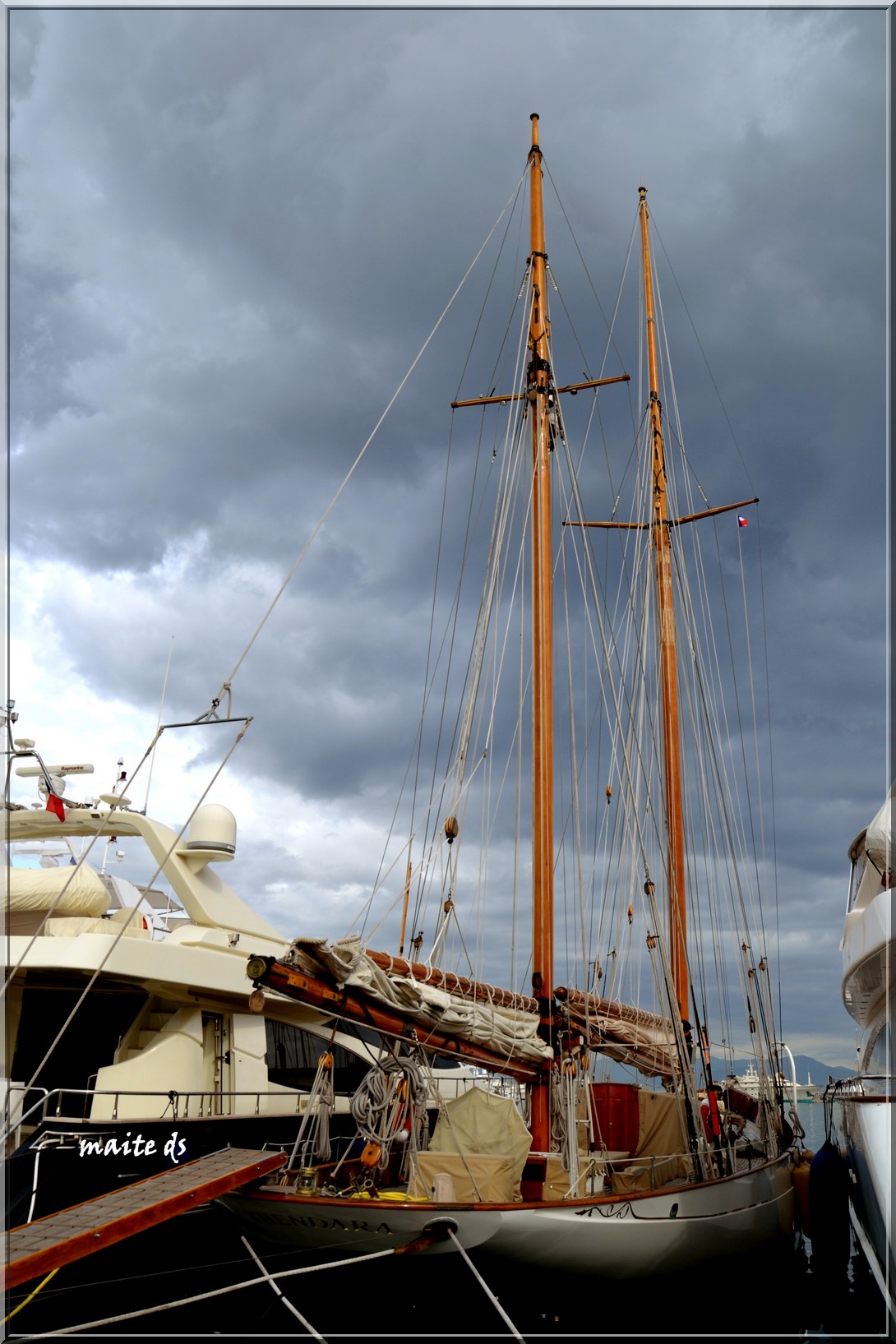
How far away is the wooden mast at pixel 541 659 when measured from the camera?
1335cm

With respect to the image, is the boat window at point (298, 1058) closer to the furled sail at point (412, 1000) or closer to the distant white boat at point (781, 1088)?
the furled sail at point (412, 1000)

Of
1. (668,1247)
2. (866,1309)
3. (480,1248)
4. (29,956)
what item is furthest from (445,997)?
(866,1309)

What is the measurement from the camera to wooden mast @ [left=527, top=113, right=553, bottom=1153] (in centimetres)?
1335

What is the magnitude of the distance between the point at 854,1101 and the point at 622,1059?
4384 mm

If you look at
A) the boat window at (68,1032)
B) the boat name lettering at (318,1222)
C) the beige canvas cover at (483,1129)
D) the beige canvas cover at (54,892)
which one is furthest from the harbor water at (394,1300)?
the beige canvas cover at (54,892)

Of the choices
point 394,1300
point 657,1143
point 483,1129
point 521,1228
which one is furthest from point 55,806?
point 657,1143

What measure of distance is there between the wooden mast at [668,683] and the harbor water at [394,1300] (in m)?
7.04

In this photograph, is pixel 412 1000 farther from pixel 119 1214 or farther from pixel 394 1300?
pixel 119 1214

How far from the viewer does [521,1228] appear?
32.0 feet

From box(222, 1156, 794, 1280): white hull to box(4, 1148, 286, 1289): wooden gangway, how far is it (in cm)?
60

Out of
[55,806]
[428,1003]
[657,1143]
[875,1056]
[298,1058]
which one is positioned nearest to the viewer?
[428,1003]

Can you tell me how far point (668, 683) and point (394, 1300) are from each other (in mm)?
16934

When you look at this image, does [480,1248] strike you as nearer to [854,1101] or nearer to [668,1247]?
[668,1247]

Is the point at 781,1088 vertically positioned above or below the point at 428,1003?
below
